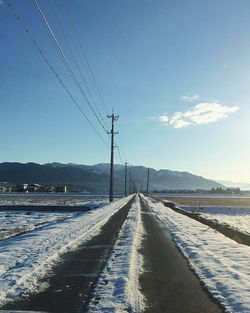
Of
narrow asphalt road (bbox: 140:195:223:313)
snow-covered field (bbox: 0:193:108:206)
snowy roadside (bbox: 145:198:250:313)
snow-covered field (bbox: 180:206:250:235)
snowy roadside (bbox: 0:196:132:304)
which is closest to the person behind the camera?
narrow asphalt road (bbox: 140:195:223:313)

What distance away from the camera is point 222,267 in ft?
36.3

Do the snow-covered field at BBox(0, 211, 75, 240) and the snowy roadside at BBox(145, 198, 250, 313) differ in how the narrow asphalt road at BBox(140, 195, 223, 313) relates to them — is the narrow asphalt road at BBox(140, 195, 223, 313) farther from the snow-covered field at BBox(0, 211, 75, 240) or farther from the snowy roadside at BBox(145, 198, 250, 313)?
the snow-covered field at BBox(0, 211, 75, 240)

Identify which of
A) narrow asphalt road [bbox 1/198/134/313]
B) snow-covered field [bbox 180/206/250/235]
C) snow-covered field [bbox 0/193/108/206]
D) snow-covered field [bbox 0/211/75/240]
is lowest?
narrow asphalt road [bbox 1/198/134/313]

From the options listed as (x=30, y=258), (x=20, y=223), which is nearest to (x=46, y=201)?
(x=20, y=223)

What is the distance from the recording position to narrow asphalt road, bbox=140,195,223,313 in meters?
7.51

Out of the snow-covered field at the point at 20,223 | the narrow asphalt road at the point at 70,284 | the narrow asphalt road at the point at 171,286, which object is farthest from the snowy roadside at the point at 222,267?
the snow-covered field at the point at 20,223

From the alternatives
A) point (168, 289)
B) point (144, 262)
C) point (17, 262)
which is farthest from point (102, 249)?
point (168, 289)

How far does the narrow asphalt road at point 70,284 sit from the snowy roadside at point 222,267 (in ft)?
7.92

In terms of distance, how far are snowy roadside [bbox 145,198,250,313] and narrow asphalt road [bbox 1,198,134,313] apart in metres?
2.42

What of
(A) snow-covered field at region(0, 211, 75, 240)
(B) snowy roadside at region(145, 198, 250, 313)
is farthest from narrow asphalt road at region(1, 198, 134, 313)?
(A) snow-covered field at region(0, 211, 75, 240)

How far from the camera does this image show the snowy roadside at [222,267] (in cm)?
802

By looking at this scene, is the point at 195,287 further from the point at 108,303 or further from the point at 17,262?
the point at 17,262

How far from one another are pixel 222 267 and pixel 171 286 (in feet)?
7.86

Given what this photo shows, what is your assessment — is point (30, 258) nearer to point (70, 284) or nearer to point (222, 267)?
point (70, 284)
